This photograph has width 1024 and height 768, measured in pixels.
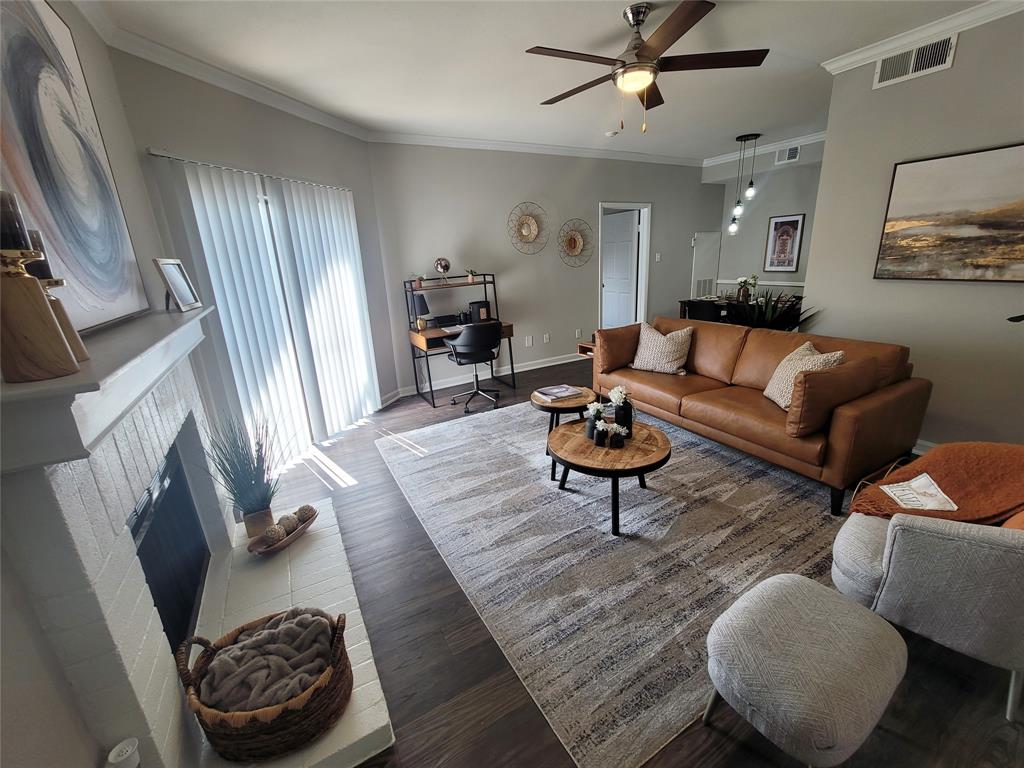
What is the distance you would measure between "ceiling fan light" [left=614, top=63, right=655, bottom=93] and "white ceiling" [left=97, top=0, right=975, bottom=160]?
0.31 metres

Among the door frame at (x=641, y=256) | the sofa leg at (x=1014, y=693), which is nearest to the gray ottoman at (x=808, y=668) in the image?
the sofa leg at (x=1014, y=693)

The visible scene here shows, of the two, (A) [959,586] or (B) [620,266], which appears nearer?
(A) [959,586]

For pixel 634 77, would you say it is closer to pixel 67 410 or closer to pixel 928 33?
pixel 928 33

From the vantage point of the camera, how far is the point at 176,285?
1811 mm

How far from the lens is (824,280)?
321 cm

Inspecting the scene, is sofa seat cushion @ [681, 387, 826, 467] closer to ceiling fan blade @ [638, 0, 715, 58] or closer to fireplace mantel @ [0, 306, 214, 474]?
ceiling fan blade @ [638, 0, 715, 58]

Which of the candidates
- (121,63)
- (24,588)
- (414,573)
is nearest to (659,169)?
(121,63)

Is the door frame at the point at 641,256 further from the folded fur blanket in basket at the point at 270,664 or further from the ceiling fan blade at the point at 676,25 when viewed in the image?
the folded fur blanket in basket at the point at 270,664

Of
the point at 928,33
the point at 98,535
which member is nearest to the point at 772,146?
the point at 928,33

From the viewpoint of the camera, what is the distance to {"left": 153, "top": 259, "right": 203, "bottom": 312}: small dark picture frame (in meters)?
1.73

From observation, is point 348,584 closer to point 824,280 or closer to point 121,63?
point 121,63

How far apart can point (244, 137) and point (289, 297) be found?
1.07 m

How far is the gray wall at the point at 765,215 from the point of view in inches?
207

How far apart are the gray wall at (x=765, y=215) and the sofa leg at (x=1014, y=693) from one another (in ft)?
16.1
